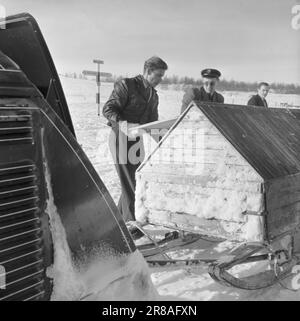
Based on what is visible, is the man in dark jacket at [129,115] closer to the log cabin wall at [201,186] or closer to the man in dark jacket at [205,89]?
the man in dark jacket at [205,89]

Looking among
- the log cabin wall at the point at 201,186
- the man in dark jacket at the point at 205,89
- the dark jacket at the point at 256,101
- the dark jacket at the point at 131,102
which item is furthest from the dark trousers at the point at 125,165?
the dark jacket at the point at 256,101

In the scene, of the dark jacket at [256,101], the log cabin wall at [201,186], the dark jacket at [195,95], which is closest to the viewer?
the log cabin wall at [201,186]

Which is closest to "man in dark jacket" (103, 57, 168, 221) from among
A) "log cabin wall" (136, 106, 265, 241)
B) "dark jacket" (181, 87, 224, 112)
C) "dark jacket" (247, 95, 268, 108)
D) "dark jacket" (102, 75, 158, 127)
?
"dark jacket" (102, 75, 158, 127)

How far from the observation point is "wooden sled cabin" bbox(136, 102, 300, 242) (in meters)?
3.33

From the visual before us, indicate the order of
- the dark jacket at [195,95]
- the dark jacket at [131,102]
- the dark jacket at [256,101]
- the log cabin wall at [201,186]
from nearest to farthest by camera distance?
the log cabin wall at [201,186] → the dark jacket at [131,102] → the dark jacket at [195,95] → the dark jacket at [256,101]

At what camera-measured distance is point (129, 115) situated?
5246 millimetres

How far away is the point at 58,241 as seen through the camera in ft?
6.01

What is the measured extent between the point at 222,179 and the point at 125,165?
1966 millimetres

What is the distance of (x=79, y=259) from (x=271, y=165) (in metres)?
2.24

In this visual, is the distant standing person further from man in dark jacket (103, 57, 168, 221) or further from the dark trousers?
the dark trousers

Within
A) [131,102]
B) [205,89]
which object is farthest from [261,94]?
[131,102]

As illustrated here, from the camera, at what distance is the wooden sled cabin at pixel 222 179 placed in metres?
3.33
